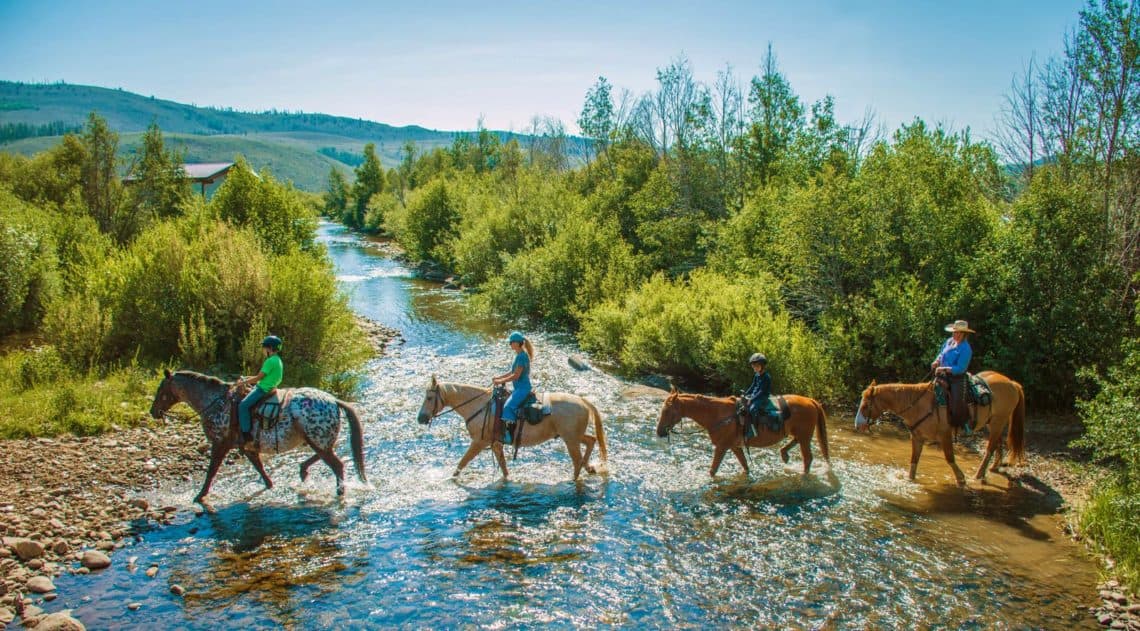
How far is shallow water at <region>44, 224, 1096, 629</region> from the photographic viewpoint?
7910 mm

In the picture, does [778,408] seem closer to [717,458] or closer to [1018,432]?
[717,458]

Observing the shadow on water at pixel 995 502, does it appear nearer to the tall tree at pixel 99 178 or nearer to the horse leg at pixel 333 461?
the horse leg at pixel 333 461

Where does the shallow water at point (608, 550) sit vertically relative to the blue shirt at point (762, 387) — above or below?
below

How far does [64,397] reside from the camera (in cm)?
1355

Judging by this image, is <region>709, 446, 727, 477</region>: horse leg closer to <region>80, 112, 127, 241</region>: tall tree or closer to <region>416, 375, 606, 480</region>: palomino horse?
<region>416, 375, 606, 480</region>: palomino horse

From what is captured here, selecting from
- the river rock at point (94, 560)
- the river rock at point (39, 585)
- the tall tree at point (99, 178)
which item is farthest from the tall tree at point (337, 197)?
the river rock at point (39, 585)

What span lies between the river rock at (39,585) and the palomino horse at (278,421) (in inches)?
110

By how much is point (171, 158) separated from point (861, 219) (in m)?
33.8

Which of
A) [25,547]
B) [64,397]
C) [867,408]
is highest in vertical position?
[867,408]

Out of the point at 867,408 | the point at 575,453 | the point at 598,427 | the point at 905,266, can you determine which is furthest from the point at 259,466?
the point at 905,266

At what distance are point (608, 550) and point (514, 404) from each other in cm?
320

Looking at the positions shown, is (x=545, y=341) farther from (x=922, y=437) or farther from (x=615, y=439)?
(x=922, y=437)

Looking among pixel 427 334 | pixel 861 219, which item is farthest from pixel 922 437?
pixel 427 334

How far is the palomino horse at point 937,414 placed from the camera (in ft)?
39.1
